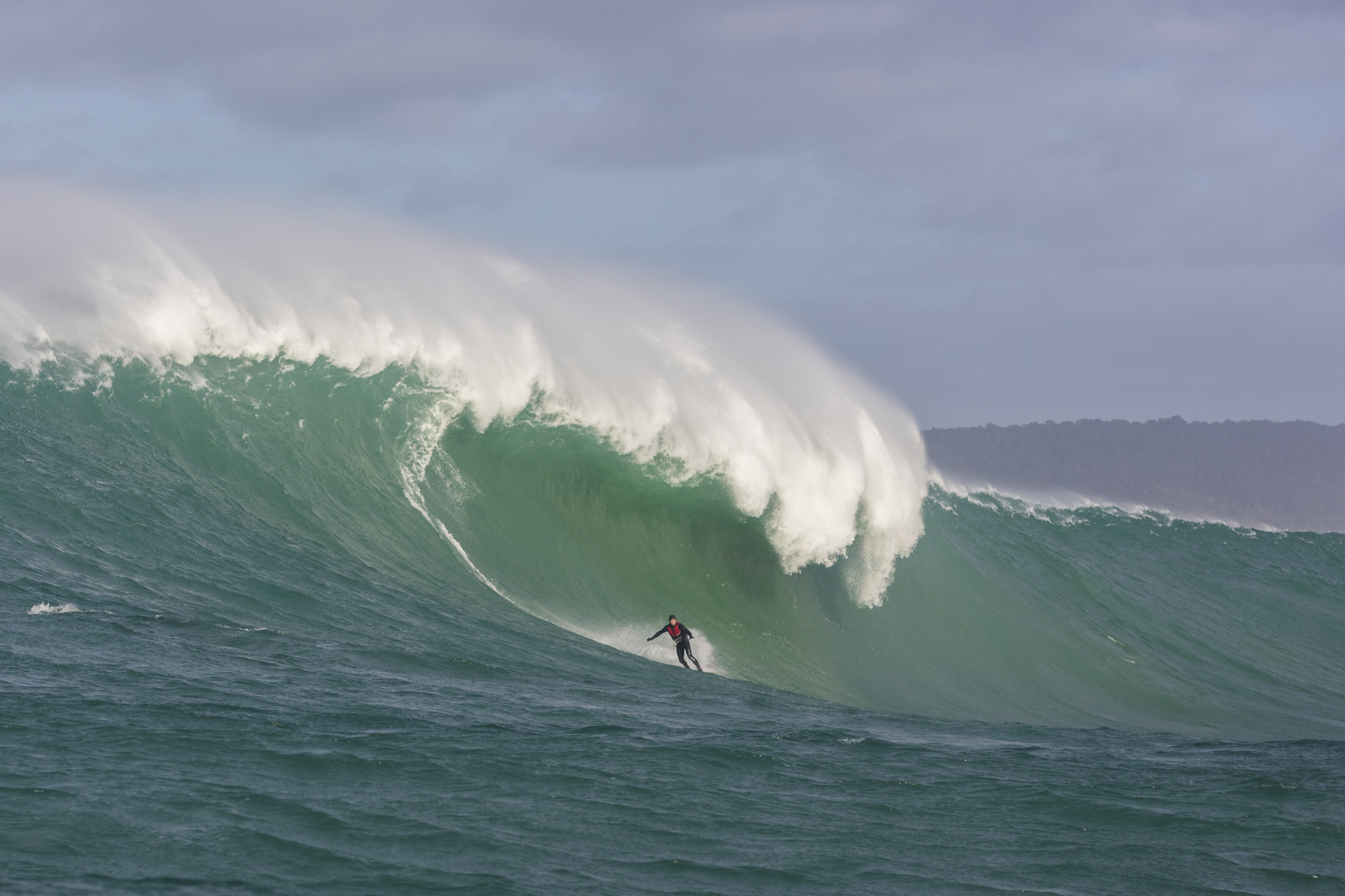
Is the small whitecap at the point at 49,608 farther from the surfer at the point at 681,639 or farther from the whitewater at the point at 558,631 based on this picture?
the surfer at the point at 681,639

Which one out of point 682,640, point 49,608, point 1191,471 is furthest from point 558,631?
point 1191,471

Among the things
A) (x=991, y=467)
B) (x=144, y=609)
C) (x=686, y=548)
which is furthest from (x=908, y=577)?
(x=991, y=467)

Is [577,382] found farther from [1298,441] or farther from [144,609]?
[1298,441]

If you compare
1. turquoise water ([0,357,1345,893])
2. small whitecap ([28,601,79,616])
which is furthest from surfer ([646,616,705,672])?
small whitecap ([28,601,79,616])

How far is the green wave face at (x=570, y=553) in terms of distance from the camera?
12.1 metres

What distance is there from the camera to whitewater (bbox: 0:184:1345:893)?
567cm

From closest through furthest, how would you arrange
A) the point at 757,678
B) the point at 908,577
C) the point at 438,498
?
the point at 757,678 → the point at 438,498 → the point at 908,577

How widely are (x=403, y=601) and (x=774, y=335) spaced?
916 cm

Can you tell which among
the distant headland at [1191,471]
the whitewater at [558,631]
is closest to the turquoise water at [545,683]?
the whitewater at [558,631]

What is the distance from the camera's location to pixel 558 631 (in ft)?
37.5

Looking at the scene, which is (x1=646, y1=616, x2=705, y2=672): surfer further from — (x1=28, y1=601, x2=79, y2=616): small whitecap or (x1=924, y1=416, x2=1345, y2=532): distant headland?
(x1=924, y1=416, x2=1345, y2=532): distant headland

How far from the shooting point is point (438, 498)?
1390cm

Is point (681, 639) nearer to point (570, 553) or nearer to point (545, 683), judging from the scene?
point (570, 553)

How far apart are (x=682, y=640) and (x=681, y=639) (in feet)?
0.21
